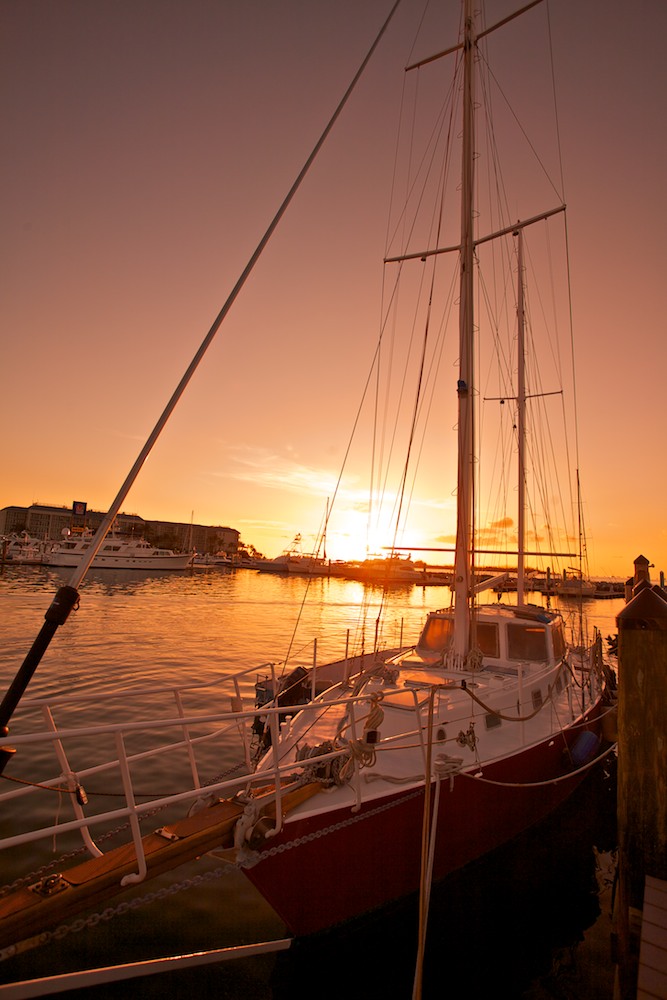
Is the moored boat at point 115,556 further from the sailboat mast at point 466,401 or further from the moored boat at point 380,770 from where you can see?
the sailboat mast at point 466,401

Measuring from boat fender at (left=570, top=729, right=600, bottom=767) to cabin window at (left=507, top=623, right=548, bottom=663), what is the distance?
1840mm

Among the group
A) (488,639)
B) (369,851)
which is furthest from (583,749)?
(369,851)

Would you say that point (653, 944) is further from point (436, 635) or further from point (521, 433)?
point (521, 433)

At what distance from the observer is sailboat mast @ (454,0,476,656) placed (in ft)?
31.8

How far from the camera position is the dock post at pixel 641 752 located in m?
5.40

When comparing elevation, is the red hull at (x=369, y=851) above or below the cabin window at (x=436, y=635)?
below

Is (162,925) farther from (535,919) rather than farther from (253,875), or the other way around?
(535,919)

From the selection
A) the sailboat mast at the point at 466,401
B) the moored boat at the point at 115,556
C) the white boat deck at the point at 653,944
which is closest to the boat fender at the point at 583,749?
the sailboat mast at the point at 466,401

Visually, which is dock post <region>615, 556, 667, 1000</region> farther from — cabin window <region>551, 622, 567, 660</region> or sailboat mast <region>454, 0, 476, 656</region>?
cabin window <region>551, 622, 567, 660</region>

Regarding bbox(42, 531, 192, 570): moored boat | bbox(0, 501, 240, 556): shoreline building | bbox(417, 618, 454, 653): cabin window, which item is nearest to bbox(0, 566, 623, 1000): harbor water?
bbox(417, 618, 454, 653): cabin window

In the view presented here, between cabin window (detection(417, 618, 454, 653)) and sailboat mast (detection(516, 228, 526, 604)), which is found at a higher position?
sailboat mast (detection(516, 228, 526, 604))

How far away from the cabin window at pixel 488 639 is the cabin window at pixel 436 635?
63cm

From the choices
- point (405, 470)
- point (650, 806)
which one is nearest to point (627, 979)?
point (650, 806)

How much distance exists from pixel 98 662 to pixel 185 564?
267ft
